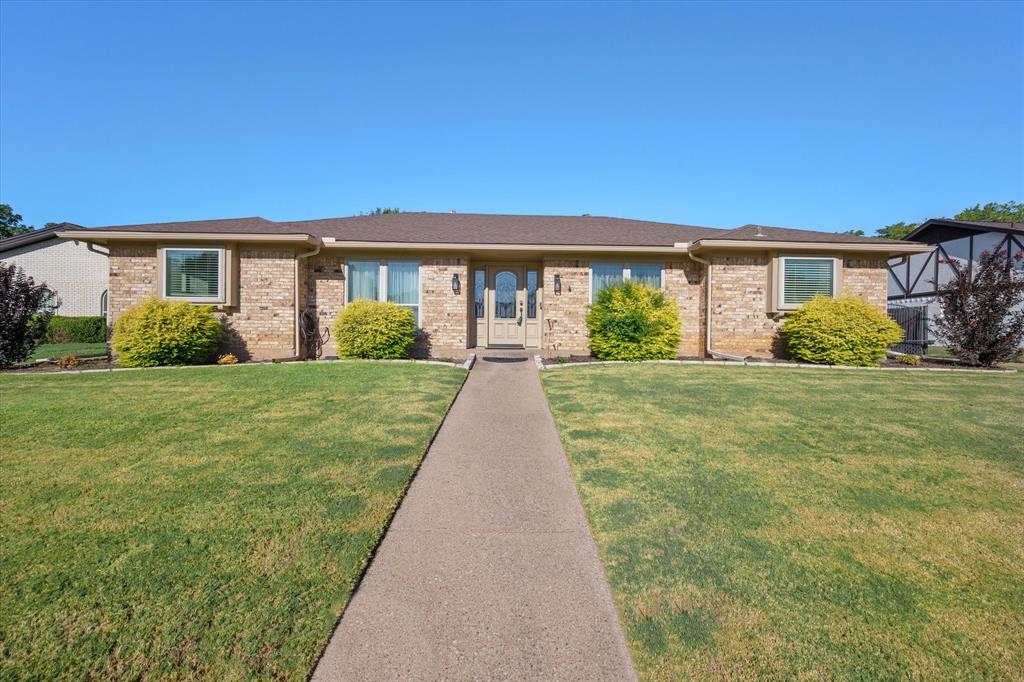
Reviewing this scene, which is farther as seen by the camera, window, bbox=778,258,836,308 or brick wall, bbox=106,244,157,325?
window, bbox=778,258,836,308

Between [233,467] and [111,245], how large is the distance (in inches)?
450

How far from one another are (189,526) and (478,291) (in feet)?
38.2

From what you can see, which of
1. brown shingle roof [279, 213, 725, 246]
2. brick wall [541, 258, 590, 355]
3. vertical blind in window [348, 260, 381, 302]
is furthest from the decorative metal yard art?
brick wall [541, 258, 590, 355]

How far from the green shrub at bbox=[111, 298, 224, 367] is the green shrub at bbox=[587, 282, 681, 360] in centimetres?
887

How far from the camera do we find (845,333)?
11.6 m

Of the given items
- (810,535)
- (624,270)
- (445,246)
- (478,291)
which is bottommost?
(810,535)

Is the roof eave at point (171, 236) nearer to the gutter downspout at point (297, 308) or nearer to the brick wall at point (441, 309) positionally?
the gutter downspout at point (297, 308)

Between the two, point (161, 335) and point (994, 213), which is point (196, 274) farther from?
point (994, 213)

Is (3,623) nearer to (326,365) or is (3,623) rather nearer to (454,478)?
(454,478)

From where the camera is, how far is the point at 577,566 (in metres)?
3.07

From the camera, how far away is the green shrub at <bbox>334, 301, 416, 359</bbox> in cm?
1193

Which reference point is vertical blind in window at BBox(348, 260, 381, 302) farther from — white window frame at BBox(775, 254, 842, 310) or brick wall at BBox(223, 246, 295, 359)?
white window frame at BBox(775, 254, 842, 310)

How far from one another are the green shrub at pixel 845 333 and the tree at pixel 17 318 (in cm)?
1705

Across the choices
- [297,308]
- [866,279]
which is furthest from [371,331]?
[866,279]
